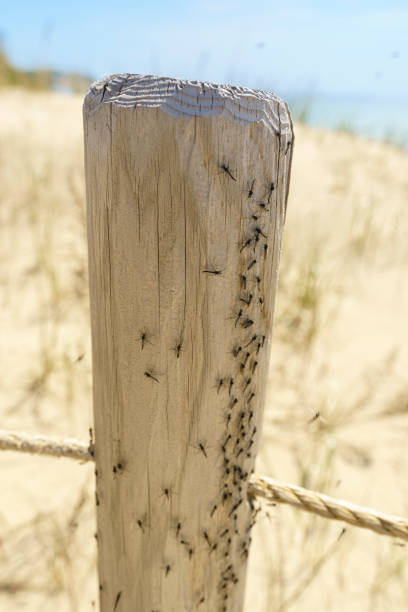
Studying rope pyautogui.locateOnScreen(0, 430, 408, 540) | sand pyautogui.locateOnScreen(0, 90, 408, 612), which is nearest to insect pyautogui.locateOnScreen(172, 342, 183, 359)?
rope pyautogui.locateOnScreen(0, 430, 408, 540)

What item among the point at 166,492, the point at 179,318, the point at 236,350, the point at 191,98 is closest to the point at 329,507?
the point at 166,492

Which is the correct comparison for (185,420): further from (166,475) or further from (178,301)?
(178,301)

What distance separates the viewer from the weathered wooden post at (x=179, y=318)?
756 mm

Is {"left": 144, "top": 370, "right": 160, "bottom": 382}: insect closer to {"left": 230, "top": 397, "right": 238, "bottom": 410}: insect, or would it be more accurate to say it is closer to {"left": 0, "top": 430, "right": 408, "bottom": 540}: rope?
{"left": 230, "top": 397, "right": 238, "bottom": 410}: insect

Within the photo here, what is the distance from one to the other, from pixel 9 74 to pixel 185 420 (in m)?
8.87

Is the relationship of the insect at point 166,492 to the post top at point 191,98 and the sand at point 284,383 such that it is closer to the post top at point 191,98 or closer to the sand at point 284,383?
the sand at point 284,383

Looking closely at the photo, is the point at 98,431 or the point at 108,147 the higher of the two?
the point at 108,147

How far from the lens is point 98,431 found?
1.08 m

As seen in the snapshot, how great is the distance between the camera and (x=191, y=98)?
2.41ft

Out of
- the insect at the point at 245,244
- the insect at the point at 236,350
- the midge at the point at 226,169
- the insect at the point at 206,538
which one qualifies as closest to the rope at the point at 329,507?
the insect at the point at 206,538

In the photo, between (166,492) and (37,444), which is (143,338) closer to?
(166,492)

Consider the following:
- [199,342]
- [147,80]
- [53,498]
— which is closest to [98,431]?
[199,342]

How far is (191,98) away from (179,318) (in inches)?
14.2

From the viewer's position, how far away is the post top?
0.73 meters
